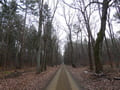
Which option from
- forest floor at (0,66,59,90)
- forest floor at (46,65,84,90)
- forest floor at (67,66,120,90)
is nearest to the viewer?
forest floor at (67,66,120,90)

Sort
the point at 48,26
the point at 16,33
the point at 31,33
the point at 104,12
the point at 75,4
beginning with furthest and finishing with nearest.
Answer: the point at 31,33 → the point at 16,33 → the point at 48,26 → the point at 75,4 → the point at 104,12

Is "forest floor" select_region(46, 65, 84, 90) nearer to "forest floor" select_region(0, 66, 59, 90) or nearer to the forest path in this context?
the forest path

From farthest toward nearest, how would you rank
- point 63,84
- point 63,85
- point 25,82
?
point 25,82, point 63,84, point 63,85

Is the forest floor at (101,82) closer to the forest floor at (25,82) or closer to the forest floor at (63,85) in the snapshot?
the forest floor at (63,85)

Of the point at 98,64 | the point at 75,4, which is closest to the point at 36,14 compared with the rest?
the point at 75,4

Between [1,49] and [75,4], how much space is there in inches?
768

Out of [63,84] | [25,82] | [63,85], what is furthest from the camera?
[25,82]

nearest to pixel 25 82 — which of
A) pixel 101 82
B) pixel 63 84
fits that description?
pixel 63 84

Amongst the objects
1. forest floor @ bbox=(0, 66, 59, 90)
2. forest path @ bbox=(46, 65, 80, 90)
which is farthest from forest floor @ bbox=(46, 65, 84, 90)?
forest floor @ bbox=(0, 66, 59, 90)

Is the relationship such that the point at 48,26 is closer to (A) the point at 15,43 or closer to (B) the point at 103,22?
(B) the point at 103,22

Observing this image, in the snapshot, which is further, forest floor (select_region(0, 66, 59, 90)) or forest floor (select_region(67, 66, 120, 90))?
forest floor (select_region(0, 66, 59, 90))

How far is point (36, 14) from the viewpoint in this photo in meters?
16.0

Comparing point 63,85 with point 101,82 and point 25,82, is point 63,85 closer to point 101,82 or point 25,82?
point 101,82

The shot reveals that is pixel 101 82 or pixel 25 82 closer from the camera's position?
pixel 101 82
